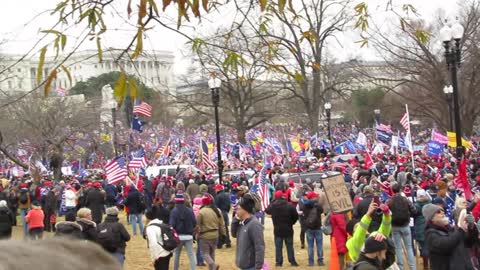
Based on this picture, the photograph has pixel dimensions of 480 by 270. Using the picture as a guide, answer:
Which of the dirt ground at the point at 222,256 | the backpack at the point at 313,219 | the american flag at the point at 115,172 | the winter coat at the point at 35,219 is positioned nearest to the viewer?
the backpack at the point at 313,219

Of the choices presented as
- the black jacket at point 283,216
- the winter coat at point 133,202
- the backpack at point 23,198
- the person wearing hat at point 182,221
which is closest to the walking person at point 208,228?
the person wearing hat at point 182,221

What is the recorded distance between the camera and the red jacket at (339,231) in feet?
37.6

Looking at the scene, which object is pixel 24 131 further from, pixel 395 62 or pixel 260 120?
pixel 260 120

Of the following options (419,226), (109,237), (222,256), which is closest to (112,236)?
(109,237)

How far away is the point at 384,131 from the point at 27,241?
36.8 metres

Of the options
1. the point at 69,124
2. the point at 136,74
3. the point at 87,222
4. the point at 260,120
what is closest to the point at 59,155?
the point at 69,124

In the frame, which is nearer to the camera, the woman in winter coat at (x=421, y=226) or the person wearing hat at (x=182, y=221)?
the person wearing hat at (x=182, y=221)

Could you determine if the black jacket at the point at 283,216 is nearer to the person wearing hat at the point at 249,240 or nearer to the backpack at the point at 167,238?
the backpack at the point at 167,238

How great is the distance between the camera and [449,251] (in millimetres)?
7750

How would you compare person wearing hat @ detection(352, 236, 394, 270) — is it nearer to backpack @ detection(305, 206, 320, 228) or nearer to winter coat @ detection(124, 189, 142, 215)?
backpack @ detection(305, 206, 320, 228)

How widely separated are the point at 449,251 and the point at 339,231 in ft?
12.6

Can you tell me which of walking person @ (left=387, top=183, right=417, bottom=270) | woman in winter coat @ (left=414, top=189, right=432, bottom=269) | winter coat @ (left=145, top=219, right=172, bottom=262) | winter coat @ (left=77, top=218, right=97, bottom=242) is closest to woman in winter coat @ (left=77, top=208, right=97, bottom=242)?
winter coat @ (left=77, top=218, right=97, bottom=242)

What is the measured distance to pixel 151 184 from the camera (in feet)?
82.4

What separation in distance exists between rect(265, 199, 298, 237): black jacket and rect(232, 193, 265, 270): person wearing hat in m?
3.86
